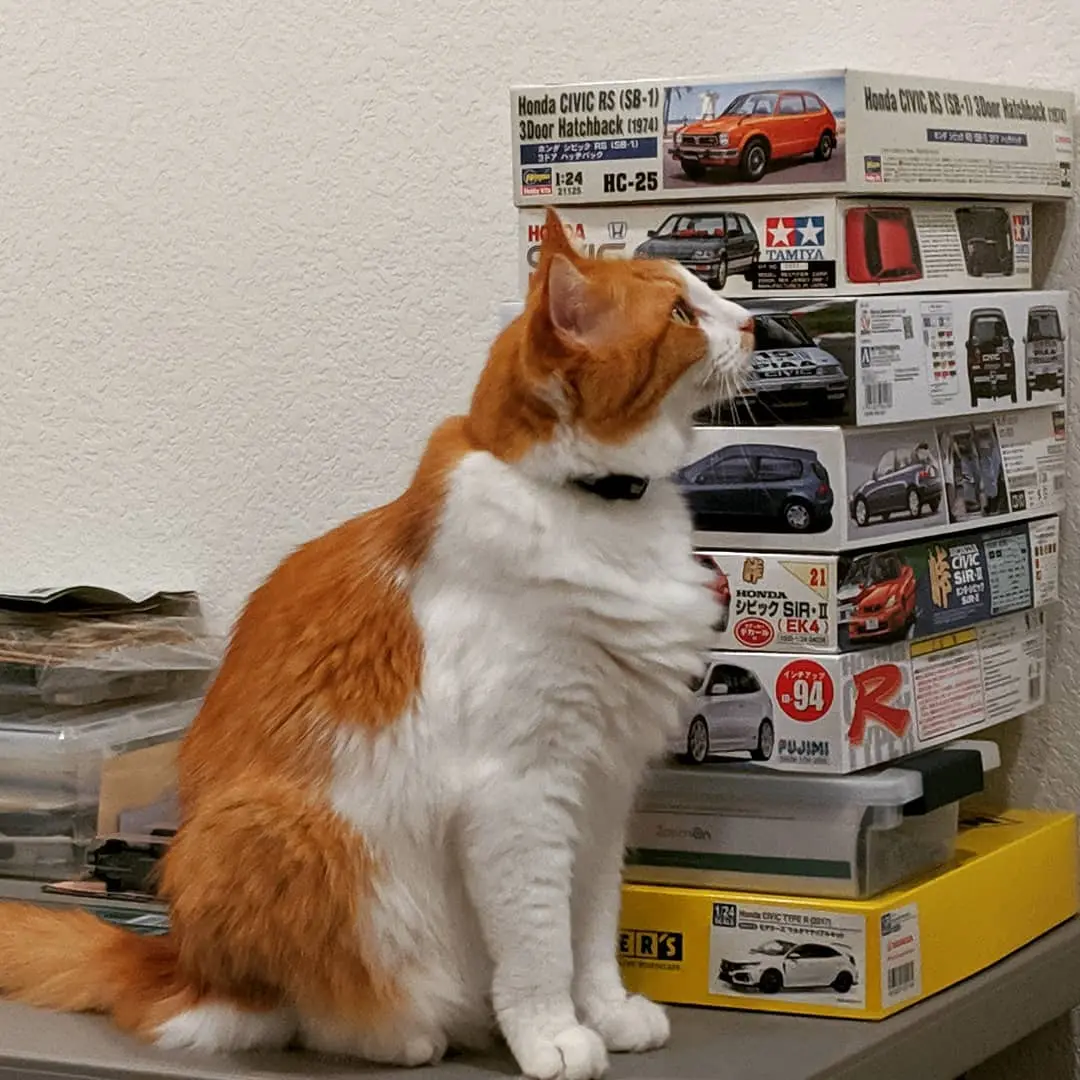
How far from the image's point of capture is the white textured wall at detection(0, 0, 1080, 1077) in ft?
4.59

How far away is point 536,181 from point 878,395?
0.27 metres

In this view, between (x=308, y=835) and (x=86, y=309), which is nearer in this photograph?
(x=308, y=835)

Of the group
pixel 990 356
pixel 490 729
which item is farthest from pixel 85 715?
pixel 990 356

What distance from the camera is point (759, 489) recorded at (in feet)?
3.76

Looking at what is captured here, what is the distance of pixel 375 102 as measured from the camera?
1.48m

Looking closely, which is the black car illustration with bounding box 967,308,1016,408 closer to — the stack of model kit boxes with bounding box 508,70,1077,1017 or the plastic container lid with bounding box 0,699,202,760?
the stack of model kit boxes with bounding box 508,70,1077,1017

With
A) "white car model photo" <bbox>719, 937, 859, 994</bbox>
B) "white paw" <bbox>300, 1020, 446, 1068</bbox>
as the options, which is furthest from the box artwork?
"white paw" <bbox>300, 1020, 446, 1068</bbox>

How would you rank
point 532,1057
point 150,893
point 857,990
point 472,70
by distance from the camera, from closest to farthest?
point 532,1057, point 857,990, point 150,893, point 472,70

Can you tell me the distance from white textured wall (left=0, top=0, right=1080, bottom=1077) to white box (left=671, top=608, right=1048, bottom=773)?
0.56ft

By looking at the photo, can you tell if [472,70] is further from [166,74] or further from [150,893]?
[150,893]

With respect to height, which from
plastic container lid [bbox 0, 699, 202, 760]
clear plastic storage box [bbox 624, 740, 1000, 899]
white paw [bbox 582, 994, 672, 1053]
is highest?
plastic container lid [bbox 0, 699, 202, 760]

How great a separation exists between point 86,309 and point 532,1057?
2.88 feet

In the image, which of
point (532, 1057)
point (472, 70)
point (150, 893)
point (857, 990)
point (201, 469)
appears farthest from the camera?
point (201, 469)

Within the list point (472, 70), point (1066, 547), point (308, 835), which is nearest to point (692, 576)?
point (308, 835)
